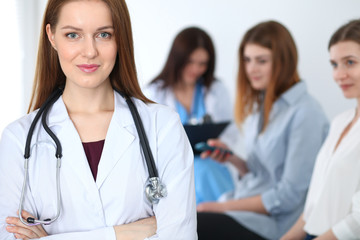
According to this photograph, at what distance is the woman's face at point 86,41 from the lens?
1.24 m

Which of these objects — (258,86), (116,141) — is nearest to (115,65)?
(116,141)

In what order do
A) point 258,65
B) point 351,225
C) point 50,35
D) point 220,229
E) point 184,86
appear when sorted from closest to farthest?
point 50,35 → point 351,225 → point 220,229 → point 258,65 → point 184,86

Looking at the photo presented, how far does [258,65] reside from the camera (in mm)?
2330

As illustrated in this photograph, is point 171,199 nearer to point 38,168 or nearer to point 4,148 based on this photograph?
point 38,168

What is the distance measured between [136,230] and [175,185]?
16cm

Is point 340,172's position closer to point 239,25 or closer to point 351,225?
point 351,225

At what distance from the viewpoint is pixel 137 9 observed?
3732mm

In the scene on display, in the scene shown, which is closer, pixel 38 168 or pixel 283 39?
pixel 38 168

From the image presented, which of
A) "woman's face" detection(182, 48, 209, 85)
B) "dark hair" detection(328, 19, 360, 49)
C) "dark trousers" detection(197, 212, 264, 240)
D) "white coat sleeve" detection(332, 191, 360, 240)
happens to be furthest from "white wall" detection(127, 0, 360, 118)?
"white coat sleeve" detection(332, 191, 360, 240)

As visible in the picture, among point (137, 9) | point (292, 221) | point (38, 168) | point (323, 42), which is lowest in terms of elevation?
point (292, 221)

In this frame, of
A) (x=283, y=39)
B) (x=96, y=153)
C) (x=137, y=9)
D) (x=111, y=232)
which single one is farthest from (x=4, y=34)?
(x=111, y=232)

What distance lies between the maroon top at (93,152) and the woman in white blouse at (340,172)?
850mm

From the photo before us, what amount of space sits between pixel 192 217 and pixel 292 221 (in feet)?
3.30

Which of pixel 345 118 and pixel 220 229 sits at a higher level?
pixel 345 118
